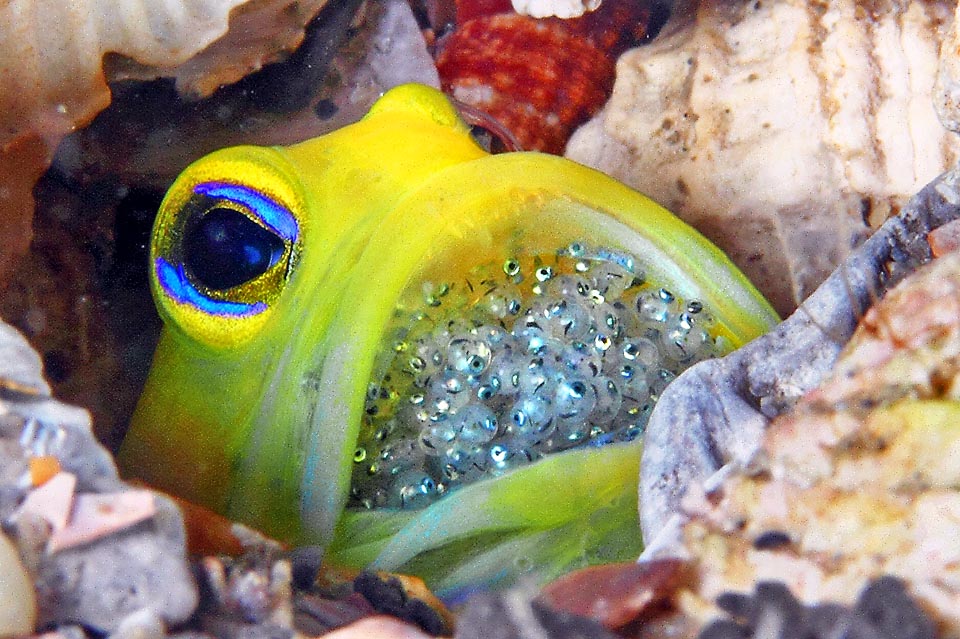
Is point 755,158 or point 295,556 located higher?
point 755,158

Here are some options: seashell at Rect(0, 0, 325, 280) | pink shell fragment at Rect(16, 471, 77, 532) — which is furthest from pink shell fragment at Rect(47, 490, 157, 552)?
seashell at Rect(0, 0, 325, 280)

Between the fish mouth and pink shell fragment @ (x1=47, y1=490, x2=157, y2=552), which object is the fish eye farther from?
pink shell fragment @ (x1=47, y1=490, x2=157, y2=552)

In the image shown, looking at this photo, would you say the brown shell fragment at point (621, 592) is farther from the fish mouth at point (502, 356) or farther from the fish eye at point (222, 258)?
the fish eye at point (222, 258)

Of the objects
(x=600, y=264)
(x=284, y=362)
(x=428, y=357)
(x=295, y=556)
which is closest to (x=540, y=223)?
(x=600, y=264)

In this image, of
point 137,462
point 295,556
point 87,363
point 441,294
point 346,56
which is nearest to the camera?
point 295,556

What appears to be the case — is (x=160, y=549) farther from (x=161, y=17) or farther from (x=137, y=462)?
(x=161, y=17)

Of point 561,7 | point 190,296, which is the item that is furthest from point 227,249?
point 561,7

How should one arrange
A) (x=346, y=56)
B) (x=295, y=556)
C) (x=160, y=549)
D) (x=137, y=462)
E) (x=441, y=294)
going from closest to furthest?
(x=160, y=549) < (x=295, y=556) < (x=441, y=294) < (x=137, y=462) < (x=346, y=56)

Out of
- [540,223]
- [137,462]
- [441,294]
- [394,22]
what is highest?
[394,22]
